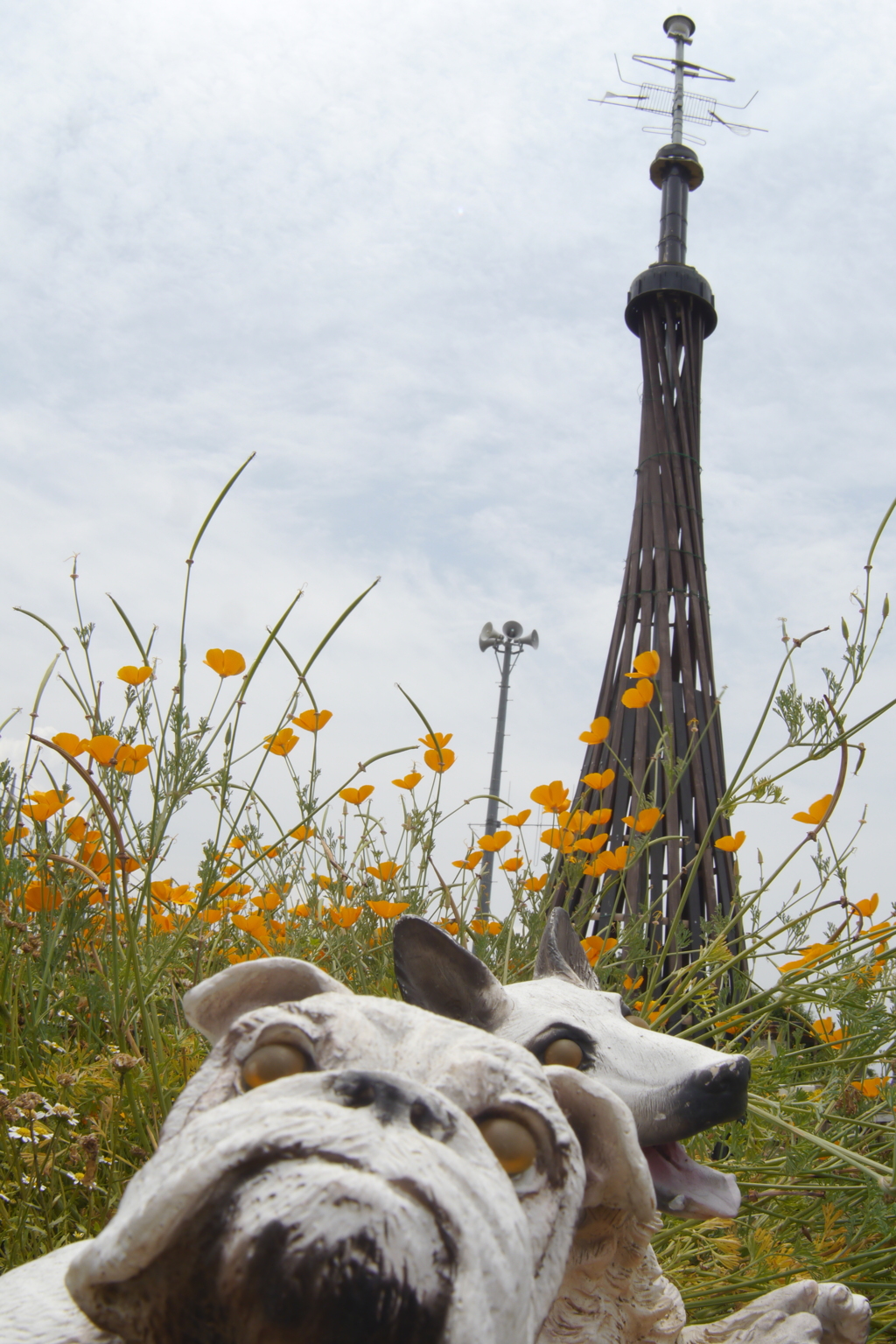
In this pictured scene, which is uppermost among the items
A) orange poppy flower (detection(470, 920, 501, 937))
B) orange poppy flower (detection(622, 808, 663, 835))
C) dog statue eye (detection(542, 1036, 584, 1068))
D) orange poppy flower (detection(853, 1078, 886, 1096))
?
orange poppy flower (detection(622, 808, 663, 835))

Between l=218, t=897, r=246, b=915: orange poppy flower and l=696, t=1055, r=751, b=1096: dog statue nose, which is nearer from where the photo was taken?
l=696, t=1055, r=751, b=1096: dog statue nose

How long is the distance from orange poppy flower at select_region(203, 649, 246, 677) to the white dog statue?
90 centimetres

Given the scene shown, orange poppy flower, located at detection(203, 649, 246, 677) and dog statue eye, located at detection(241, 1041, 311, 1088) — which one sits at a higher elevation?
orange poppy flower, located at detection(203, 649, 246, 677)

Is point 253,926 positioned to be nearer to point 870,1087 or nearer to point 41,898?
point 41,898

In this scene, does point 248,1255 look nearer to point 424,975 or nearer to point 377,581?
point 424,975

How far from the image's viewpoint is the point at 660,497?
5801 millimetres

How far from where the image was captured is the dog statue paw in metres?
0.99

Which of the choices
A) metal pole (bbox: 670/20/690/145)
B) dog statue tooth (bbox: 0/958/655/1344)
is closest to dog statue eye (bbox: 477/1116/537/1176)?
dog statue tooth (bbox: 0/958/655/1344)

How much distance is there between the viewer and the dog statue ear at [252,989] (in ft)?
2.75

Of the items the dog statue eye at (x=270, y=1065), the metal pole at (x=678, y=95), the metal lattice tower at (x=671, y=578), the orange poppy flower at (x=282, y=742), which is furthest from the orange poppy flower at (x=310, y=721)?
the metal pole at (x=678, y=95)

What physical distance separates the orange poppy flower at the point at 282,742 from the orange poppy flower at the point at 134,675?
281 mm

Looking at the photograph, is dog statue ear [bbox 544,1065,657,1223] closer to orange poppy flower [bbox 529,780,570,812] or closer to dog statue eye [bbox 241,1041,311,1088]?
dog statue eye [bbox 241,1041,311,1088]

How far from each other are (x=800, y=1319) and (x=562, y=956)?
44cm

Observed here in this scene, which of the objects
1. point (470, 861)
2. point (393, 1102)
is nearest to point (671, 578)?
point (470, 861)
